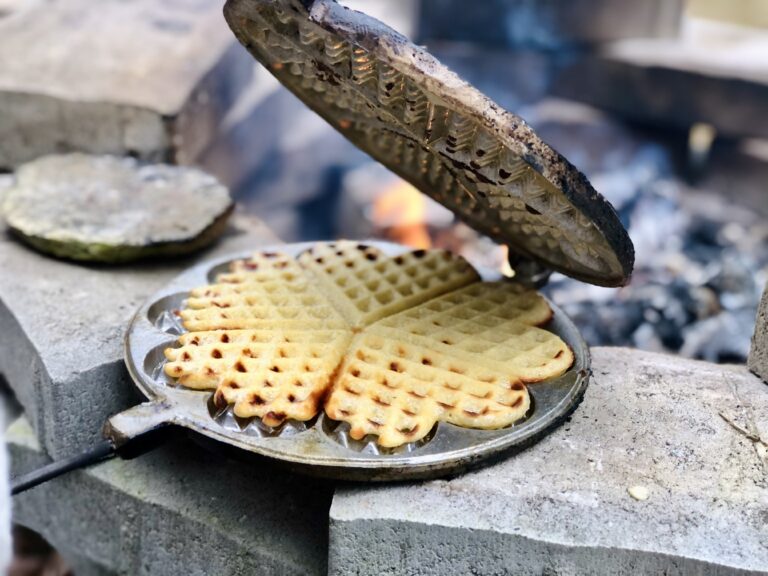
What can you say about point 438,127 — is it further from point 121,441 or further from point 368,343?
point 121,441

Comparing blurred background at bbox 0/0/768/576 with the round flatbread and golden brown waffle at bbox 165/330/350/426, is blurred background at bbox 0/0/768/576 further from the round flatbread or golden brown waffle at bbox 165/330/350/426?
golden brown waffle at bbox 165/330/350/426

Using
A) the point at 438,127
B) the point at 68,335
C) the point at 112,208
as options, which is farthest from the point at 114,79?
the point at 438,127

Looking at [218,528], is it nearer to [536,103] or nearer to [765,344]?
[765,344]

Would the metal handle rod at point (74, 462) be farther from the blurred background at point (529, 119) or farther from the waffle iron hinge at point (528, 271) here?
the blurred background at point (529, 119)

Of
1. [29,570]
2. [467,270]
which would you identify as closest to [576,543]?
[467,270]

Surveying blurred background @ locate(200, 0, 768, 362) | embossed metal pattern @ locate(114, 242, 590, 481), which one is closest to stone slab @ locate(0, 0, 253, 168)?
blurred background @ locate(200, 0, 768, 362)
